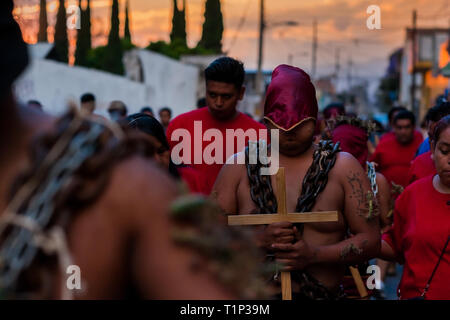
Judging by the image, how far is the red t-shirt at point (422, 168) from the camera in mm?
5984

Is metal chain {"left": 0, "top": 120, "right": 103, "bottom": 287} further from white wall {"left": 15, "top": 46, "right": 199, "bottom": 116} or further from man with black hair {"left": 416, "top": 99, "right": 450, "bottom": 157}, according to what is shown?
white wall {"left": 15, "top": 46, "right": 199, "bottom": 116}

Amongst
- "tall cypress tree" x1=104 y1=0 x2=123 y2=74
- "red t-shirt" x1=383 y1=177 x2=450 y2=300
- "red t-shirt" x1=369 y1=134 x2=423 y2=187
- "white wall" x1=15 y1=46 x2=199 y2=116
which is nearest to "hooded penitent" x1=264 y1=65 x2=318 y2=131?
"red t-shirt" x1=383 y1=177 x2=450 y2=300

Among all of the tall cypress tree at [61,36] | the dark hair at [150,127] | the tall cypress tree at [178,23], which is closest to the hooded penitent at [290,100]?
the dark hair at [150,127]

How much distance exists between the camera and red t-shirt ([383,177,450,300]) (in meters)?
4.41

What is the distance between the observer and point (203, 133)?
6227 millimetres

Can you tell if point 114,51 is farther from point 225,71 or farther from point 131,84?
point 225,71

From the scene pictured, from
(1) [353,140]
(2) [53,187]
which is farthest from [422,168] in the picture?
(2) [53,187]

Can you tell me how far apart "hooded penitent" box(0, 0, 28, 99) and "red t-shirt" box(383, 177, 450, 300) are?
3.37m

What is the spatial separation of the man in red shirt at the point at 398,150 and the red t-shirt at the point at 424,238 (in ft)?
17.7

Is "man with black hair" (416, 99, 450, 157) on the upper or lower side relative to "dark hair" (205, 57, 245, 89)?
lower

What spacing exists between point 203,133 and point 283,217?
236cm
